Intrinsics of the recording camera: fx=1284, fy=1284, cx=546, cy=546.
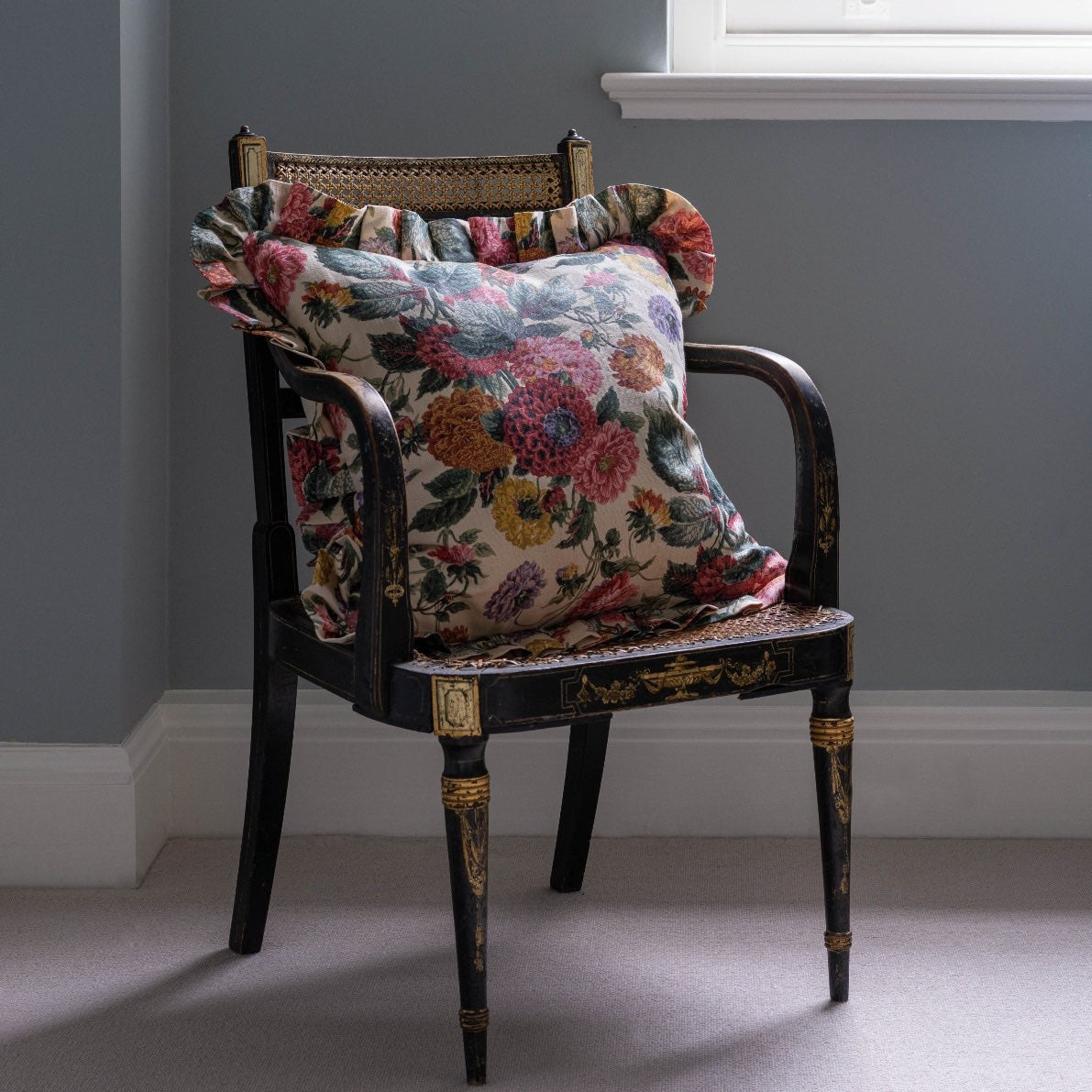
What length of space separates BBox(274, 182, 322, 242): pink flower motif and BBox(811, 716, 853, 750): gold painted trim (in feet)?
2.39

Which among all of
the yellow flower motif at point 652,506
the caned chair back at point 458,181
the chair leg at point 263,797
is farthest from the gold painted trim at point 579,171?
the chair leg at point 263,797

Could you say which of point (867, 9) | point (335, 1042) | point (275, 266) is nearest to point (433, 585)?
point (275, 266)

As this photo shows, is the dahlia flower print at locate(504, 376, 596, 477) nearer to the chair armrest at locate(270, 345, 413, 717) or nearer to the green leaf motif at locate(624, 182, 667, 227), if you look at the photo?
the chair armrest at locate(270, 345, 413, 717)

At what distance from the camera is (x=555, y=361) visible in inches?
50.0

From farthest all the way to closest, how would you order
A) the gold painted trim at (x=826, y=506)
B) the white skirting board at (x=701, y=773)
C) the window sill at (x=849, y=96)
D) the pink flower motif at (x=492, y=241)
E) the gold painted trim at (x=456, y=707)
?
the white skirting board at (x=701, y=773)
the window sill at (x=849, y=96)
the pink flower motif at (x=492, y=241)
the gold painted trim at (x=826, y=506)
the gold painted trim at (x=456, y=707)

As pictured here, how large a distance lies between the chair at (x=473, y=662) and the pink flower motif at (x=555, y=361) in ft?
0.57

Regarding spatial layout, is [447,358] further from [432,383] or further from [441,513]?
[441,513]

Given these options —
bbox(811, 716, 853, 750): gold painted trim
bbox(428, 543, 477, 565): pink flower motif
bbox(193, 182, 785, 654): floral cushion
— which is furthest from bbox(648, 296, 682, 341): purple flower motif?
bbox(811, 716, 853, 750): gold painted trim

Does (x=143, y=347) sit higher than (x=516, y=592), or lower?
higher

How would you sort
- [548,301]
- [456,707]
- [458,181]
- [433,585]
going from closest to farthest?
[456,707] < [433,585] < [548,301] < [458,181]

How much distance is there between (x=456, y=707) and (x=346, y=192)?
27.3 inches

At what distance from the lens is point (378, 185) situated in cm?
151

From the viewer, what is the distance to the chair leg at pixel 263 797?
140 centimetres

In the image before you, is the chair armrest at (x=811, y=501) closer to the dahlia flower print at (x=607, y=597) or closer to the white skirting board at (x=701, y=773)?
the dahlia flower print at (x=607, y=597)
